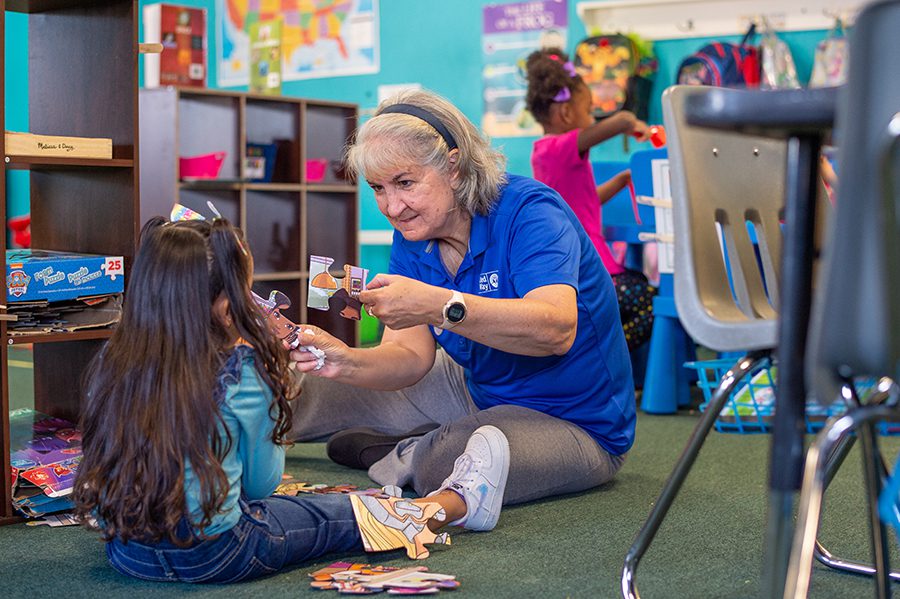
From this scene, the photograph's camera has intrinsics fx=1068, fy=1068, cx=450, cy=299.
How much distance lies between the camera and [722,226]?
151 cm

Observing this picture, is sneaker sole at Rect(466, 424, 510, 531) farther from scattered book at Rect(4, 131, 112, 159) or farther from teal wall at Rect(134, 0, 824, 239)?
teal wall at Rect(134, 0, 824, 239)

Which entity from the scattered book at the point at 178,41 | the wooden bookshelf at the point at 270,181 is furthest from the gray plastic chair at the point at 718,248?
the scattered book at the point at 178,41

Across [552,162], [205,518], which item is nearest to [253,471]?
[205,518]

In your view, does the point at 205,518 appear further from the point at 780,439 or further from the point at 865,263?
the point at 865,263

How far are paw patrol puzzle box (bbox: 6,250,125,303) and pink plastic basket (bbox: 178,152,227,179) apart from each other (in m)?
2.34

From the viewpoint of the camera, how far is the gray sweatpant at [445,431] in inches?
81.0

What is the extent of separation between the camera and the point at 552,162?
375 centimetres

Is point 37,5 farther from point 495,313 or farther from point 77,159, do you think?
point 495,313

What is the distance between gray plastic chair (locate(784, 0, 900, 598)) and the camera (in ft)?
2.83

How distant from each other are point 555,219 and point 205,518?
0.89 meters

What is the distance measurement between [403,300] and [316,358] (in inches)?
8.2

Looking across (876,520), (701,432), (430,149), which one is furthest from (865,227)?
(430,149)

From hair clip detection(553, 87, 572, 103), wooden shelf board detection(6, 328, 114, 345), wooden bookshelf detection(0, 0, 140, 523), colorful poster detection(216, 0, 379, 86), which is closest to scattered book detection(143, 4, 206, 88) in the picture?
colorful poster detection(216, 0, 379, 86)

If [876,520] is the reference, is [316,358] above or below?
above
